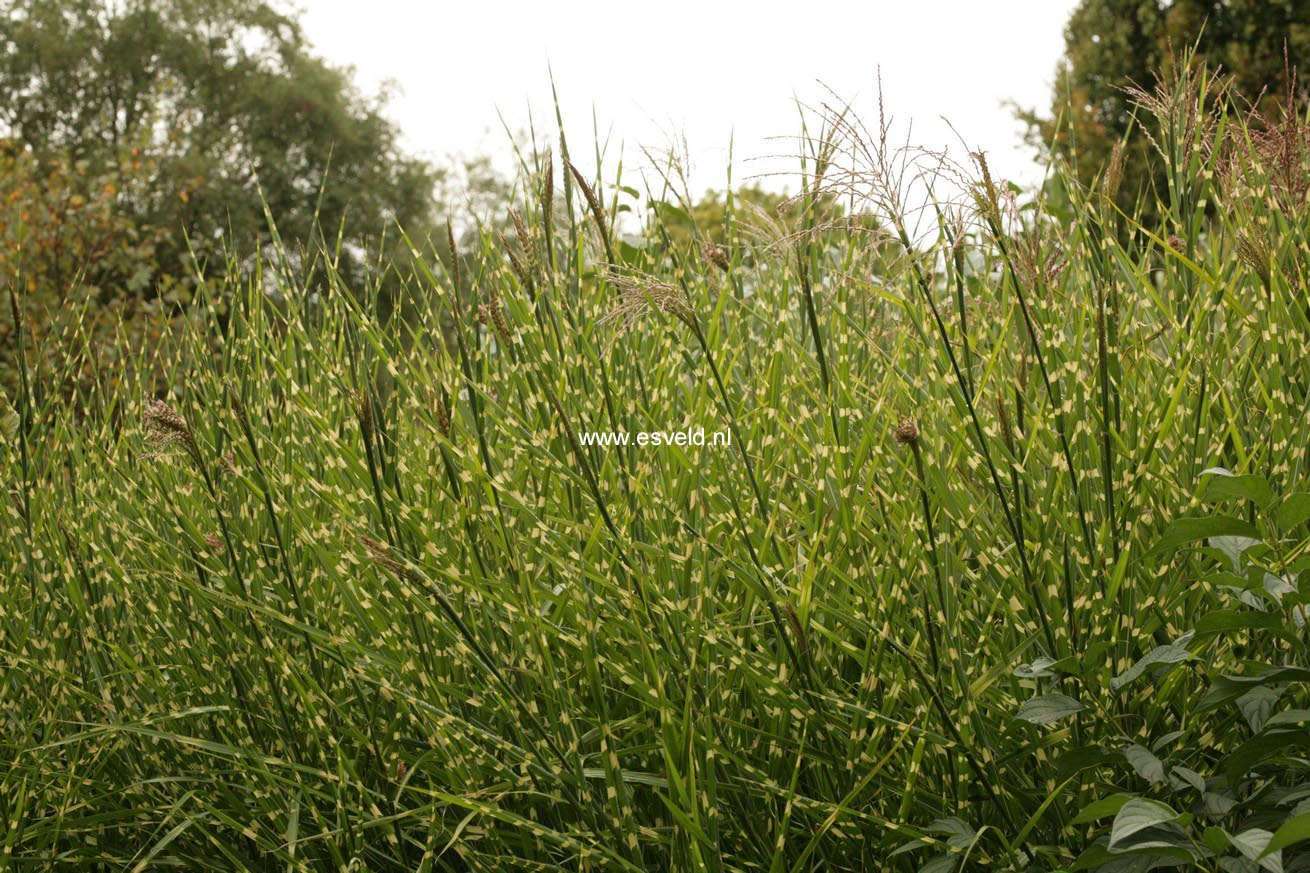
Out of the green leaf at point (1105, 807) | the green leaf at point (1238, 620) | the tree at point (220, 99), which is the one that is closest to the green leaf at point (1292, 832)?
the green leaf at point (1105, 807)

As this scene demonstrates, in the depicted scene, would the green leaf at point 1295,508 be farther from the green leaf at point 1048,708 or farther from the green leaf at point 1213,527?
the green leaf at point 1048,708

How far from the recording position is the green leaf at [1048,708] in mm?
A: 1203

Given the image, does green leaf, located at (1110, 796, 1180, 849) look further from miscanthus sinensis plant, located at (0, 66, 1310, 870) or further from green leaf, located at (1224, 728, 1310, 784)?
green leaf, located at (1224, 728, 1310, 784)

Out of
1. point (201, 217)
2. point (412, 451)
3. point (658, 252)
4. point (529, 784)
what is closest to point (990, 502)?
point (529, 784)

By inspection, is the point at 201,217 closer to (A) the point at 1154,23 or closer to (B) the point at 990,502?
(A) the point at 1154,23

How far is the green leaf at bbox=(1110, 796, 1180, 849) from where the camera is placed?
1.04m

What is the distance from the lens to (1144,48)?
40.0 ft

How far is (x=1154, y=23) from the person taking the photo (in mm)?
11875

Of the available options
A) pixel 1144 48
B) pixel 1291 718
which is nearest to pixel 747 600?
pixel 1291 718

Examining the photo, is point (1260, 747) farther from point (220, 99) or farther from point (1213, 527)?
point (220, 99)

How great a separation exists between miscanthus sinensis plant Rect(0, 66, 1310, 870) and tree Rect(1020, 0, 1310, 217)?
372 inches

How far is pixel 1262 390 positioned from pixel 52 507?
2.01 meters

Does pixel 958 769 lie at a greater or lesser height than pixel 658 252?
lesser

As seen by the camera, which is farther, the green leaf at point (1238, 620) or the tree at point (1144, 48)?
the tree at point (1144, 48)
